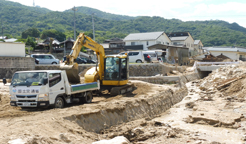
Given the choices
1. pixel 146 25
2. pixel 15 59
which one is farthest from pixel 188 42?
pixel 146 25

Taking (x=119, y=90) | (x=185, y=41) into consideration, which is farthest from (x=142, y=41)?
(x=119, y=90)

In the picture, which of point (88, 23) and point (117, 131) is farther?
point (88, 23)

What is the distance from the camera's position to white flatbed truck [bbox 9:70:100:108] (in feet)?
33.6

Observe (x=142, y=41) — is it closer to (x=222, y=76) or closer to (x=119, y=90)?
(x=222, y=76)

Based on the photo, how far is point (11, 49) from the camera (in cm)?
2433

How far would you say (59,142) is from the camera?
24.4 ft

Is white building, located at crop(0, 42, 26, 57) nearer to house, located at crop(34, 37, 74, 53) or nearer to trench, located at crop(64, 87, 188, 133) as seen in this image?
trench, located at crop(64, 87, 188, 133)

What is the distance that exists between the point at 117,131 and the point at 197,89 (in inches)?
681

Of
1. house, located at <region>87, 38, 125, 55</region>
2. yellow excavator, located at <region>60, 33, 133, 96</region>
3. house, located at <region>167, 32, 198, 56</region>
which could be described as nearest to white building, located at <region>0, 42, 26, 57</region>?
yellow excavator, located at <region>60, 33, 133, 96</region>

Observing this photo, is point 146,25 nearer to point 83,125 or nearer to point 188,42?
point 188,42

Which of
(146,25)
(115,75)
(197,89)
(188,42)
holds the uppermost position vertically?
(146,25)

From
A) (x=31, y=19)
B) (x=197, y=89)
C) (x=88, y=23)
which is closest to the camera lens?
(x=197, y=89)

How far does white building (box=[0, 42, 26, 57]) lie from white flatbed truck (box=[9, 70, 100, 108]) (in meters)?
14.9

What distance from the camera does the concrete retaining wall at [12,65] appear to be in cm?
2359
